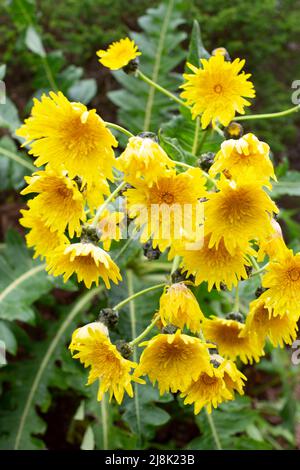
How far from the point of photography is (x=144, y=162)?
2.96ft

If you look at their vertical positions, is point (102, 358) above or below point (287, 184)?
below

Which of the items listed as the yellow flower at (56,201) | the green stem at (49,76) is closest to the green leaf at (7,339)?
the yellow flower at (56,201)

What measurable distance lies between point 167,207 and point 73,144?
21 centimetres

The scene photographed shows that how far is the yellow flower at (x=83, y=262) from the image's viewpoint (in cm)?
97

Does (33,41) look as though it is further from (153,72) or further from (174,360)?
(174,360)

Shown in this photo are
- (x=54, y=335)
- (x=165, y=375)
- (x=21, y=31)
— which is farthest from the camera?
(x=21, y=31)

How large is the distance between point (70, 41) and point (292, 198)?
1.23 m

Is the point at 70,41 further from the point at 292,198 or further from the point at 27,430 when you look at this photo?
the point at 27,430

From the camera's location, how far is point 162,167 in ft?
3.02

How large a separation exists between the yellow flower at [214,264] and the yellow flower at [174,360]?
0.37 ft

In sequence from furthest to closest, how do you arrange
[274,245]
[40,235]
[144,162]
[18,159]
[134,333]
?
[18,159], [134,333], [40,235], [274,245], [144,162]

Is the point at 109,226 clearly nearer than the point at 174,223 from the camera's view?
No

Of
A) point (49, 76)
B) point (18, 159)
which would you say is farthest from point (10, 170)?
point (49, 76)
